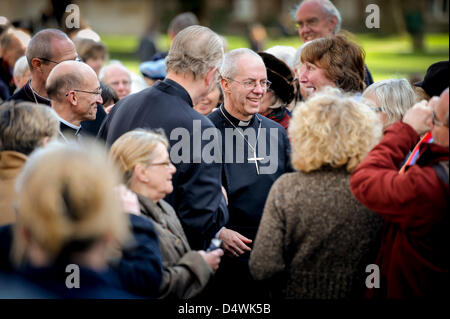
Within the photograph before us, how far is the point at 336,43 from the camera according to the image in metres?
4.15

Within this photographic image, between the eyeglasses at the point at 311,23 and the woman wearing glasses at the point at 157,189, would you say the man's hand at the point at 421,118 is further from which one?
the eyeglasses at the point at 311,23

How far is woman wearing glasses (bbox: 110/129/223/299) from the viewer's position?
2805 millimetres

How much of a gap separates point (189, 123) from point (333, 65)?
4.31ft

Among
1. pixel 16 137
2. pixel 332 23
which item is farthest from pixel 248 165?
pixel 332 23

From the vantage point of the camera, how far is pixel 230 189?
12.3 ft

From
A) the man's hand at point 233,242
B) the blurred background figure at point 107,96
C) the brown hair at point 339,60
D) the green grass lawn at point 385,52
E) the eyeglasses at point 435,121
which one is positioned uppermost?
the brown hair at point 339,60

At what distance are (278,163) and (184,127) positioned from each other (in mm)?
826

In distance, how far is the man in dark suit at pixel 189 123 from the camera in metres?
3.26

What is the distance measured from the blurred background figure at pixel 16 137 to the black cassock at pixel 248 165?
1296 mm

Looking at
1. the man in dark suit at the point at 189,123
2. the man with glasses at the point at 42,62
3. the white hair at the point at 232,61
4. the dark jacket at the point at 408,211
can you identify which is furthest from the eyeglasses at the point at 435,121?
the man with glasses at the point at 42,62

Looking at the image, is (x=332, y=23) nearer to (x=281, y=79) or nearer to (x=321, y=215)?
(x=281, y=79)

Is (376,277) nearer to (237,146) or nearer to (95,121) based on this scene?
(237,146)

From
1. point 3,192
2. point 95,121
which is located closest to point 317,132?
point 3,192

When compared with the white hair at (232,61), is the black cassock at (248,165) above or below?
below
